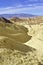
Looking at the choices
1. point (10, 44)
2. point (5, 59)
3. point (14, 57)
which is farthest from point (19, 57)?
point (10, 44)

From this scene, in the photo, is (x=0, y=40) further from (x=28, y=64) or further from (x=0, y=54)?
(x=28, y=64)

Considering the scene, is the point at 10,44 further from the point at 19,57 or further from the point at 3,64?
the point at 3,64

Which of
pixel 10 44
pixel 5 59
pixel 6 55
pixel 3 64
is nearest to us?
pixel 3 64

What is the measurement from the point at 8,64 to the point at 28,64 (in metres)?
0.88

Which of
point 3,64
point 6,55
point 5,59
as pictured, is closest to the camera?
point 3,64

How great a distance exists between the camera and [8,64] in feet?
29.1

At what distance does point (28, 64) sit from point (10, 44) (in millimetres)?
4002

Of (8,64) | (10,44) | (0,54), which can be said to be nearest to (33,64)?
(8,64)

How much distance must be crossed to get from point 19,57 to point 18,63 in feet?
3.12

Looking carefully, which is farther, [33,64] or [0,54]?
[0,54]

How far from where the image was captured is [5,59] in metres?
9.35

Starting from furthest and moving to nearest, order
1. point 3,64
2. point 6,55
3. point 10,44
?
point 10,44 < point 6,55 < point 3,64

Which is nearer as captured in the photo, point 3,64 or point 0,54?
point 3,64

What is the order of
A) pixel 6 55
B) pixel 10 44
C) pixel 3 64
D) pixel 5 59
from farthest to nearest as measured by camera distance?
pixel 10 44 → pixel 6 55 → pixel 5 59 → pixel 3 64
